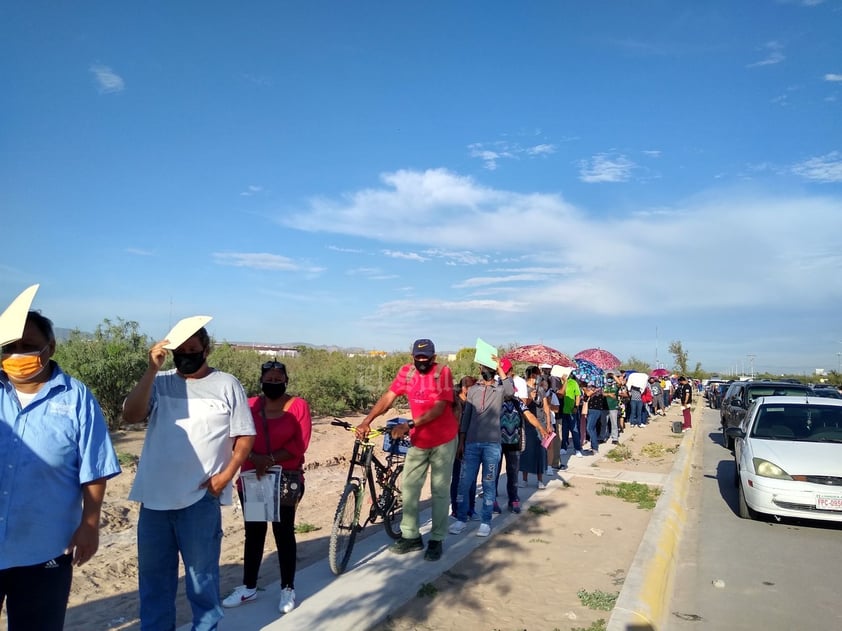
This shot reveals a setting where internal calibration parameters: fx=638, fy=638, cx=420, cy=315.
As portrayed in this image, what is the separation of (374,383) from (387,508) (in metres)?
16.4

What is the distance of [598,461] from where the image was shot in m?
12.9

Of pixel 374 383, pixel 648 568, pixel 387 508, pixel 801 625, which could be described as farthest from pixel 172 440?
pixel 374 383

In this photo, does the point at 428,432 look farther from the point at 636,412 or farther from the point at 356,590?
the point at 636,412

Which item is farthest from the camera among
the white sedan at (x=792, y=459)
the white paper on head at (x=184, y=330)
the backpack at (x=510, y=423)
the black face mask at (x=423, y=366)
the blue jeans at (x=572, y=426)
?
the blue jeans at (x=572, y=426)

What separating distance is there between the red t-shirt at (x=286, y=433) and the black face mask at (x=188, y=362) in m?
0.91

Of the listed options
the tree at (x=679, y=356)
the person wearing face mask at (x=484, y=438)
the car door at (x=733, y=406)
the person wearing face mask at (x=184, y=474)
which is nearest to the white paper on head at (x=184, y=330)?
the person wearing face mask at (x=184, y=474)

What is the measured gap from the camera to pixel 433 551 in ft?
18.6

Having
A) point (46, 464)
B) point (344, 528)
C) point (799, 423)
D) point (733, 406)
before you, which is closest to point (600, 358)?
point (733, 406)

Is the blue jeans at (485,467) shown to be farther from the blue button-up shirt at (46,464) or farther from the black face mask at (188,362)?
the blue button-up shirt at (46,464)

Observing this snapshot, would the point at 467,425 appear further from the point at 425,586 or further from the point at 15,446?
the point at 15,446

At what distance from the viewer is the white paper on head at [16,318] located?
8.86 ft

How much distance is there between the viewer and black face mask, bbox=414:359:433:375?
18.4 feet

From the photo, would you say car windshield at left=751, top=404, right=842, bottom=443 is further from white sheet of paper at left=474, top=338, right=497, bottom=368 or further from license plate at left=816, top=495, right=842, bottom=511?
white sheet of paper at left=474, top=338, right=497, bottom=368

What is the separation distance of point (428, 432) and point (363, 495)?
812mm
